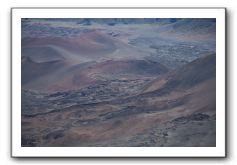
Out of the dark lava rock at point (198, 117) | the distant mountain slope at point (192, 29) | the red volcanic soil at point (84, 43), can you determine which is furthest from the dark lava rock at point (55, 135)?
the distant mountain slope at point (192, 29)

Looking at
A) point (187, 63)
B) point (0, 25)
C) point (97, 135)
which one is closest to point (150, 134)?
point (97, 135)

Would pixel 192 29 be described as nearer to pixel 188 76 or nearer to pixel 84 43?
pixel 188 76

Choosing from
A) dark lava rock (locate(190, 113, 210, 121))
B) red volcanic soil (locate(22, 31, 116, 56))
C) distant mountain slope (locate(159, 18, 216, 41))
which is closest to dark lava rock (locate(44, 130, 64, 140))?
red volcanic soil (locate(22, 31, 116, 56))

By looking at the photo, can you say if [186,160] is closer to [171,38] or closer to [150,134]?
[150,134]

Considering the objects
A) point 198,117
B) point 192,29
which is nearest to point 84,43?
point 192,29

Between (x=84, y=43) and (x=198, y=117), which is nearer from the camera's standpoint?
(x=198, y=117)

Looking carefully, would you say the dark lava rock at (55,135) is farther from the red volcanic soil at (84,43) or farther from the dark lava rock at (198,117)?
the dark lava rock at (198,117)

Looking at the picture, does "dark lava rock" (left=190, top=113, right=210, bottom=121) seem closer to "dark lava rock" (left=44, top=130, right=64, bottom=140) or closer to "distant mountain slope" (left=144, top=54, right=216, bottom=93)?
"distant mountain slope" (left=144, top=54, right=216, bottom=93)
